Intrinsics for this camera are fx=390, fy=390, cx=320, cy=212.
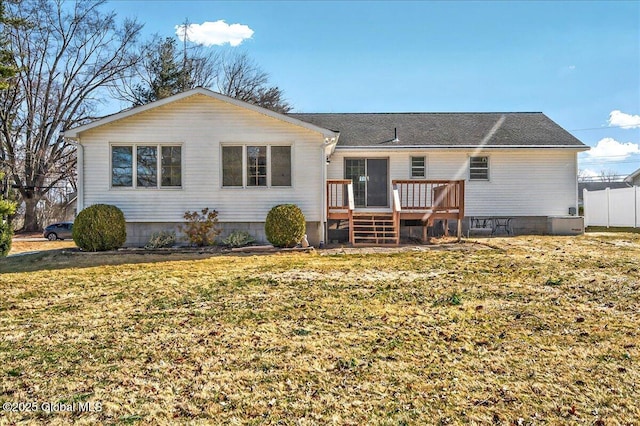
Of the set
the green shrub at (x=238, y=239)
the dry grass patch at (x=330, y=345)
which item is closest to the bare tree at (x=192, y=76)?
the green shrub at (x=238, y=239)

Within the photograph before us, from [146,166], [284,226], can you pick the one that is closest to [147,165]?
[146,166]

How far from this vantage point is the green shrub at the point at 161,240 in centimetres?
1080

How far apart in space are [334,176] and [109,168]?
714 cm

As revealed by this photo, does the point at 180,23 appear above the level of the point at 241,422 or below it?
above

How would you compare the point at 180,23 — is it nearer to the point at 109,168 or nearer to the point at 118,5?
the point at 118,5

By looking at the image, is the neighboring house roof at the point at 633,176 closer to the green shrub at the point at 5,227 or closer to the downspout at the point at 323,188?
the downspout at the point at 323,188

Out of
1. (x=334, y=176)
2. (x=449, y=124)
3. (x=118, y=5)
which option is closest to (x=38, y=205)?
(x=118, y=5)

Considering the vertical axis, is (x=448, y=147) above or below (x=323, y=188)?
above

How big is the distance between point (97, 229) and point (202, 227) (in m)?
2.61

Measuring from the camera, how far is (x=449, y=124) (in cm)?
1609

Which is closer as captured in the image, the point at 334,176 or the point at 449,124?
the point at 334,176

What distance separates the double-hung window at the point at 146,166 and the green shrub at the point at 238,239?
2.11m

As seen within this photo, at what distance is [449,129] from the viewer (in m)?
15.5

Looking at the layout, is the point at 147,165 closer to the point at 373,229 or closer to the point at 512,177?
the point at 373,229
